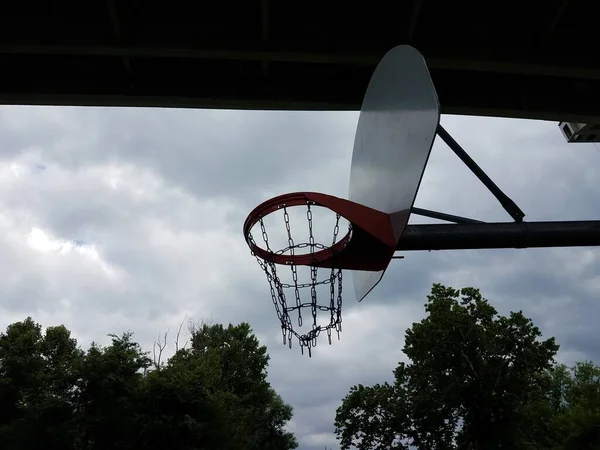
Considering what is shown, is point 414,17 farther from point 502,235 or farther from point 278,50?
point 502,235

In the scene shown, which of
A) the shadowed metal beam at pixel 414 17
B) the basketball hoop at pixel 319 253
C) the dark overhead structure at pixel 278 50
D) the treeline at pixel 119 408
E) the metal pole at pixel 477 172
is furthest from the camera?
the treeline at pixel 119 408

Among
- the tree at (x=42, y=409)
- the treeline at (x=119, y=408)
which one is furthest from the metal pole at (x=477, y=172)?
the tree at (x=42, y=409)

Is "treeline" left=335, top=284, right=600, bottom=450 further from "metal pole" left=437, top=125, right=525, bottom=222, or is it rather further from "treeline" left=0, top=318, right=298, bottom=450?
"metal pole" left=437, top=125, right=525, bottom=222

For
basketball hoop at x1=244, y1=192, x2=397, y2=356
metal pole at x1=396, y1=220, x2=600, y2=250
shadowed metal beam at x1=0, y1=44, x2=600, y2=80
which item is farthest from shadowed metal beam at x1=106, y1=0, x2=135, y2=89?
metal pole at x1=396, y1=220, x2=600, y2=250

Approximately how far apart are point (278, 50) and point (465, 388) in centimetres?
2077

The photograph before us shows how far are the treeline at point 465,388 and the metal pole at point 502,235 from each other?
20.6m

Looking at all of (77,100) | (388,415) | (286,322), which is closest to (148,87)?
(77,100)

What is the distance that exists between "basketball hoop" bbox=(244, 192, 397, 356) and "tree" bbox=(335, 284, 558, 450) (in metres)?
20.8

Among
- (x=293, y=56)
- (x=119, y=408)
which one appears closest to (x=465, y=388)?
(x=119, y=408)

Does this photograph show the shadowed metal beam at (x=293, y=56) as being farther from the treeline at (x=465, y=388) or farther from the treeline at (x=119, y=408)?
the treeline at (x=465, y=388)

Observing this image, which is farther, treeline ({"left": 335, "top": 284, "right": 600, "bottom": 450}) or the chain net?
treeline ({"left": 335, "top": 284, "right": 600, "bottom": 450})

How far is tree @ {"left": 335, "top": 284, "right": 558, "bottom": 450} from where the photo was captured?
2348 centimetres

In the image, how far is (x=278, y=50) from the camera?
23.7 feet

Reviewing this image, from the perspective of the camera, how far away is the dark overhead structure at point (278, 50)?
23.1 feet
